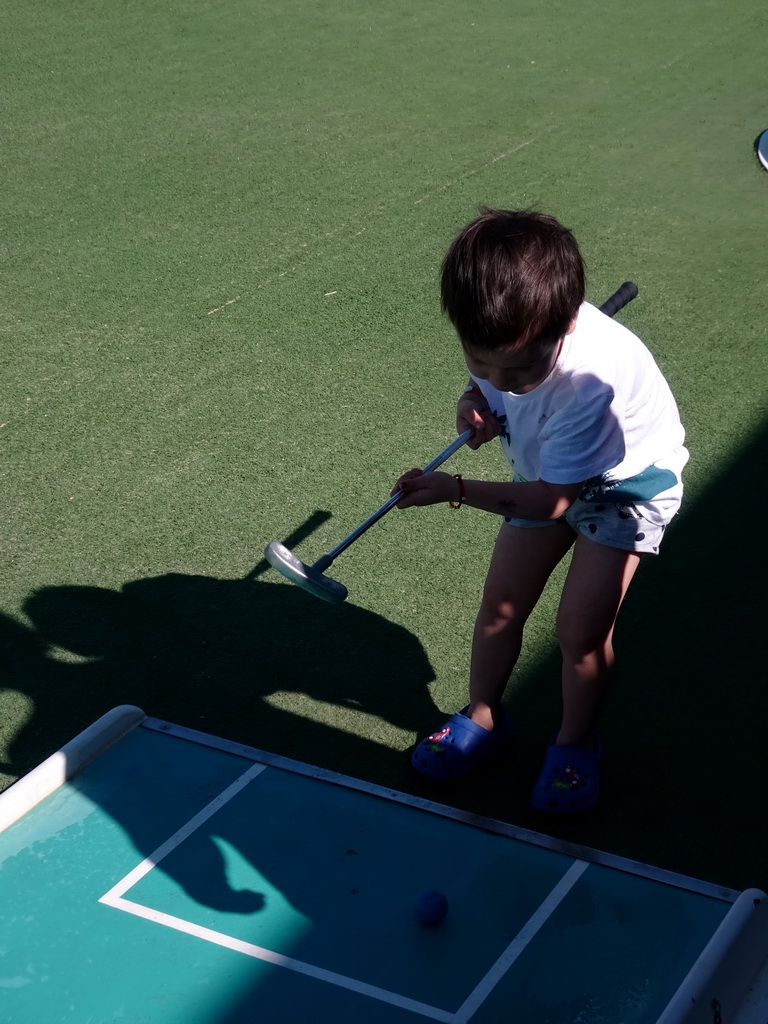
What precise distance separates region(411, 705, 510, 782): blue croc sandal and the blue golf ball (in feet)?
1.27

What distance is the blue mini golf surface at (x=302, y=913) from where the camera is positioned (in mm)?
1843

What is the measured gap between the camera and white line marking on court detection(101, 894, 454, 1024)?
182 cm

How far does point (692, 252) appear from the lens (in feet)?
16.1

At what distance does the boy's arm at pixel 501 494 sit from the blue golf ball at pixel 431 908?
68 centimetres

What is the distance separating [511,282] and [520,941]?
3.65ft

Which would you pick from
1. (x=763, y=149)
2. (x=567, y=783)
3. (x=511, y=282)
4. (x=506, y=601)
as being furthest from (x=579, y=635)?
(x=763, y=149)

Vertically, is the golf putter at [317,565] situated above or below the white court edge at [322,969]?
above

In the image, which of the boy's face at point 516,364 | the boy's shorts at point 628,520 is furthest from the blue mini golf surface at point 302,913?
the boy's face at point 516,364

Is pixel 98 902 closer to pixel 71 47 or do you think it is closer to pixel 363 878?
pixel 363 878

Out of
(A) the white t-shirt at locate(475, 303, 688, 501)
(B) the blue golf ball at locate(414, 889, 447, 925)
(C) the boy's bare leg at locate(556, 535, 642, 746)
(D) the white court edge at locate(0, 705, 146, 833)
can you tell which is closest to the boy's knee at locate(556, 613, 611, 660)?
(C) the boy's bare leg at locate(556, 535, 642, 746)

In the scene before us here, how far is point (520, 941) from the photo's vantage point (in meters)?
1.93

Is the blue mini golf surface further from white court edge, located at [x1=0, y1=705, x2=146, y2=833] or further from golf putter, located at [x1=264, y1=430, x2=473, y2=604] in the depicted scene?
golf putter, located at [x1=264, y1=430, x2=473, y2=604]

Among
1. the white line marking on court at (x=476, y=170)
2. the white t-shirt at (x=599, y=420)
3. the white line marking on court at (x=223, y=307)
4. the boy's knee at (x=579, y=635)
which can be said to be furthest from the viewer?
the white line marking on court at (x=476, y=170)

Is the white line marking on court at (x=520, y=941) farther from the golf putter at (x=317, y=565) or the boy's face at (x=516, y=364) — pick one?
the boy's face at (x=516, y=364)
